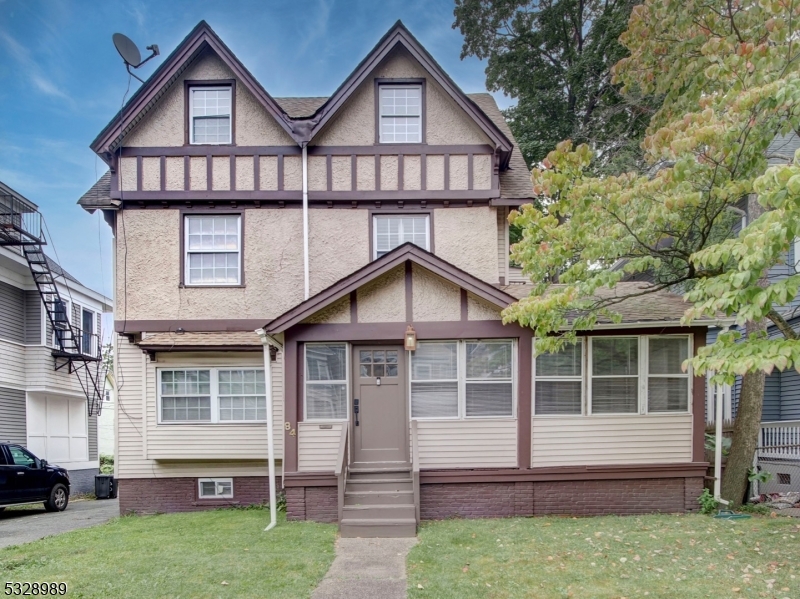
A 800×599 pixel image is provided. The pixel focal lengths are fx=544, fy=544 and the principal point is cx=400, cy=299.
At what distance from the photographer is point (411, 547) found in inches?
297

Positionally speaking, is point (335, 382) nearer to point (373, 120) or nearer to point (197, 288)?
point (197, 288)

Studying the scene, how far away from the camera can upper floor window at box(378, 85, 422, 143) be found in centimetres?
1152

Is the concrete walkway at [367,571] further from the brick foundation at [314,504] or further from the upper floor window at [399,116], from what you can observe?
the upper floor window at [399,116]

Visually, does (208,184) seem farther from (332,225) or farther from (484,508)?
(484,508)

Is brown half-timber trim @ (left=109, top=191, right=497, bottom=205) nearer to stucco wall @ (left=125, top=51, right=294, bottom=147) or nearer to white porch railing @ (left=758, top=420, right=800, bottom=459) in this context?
stucco wall @ (left=125, top=51, right=294, bottom=147)

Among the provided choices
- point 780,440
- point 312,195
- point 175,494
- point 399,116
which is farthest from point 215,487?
point 780,440

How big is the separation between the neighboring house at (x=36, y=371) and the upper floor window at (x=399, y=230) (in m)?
11.1

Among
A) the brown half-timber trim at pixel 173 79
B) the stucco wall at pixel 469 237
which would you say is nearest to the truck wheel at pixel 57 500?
the brown half-timber trim at pixel 173 79

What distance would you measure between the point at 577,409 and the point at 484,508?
2.40 metres

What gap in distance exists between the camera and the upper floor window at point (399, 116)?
1152cm

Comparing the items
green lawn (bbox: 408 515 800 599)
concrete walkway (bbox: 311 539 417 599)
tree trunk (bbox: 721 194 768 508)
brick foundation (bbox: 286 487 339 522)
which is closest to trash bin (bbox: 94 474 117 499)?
brick foundation (bbox: 286 487 339 522)

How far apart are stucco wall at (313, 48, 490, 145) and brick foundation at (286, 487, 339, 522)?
686cm

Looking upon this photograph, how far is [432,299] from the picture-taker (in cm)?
962

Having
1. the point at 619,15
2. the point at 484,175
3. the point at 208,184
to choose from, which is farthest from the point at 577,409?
the point at 619,15
